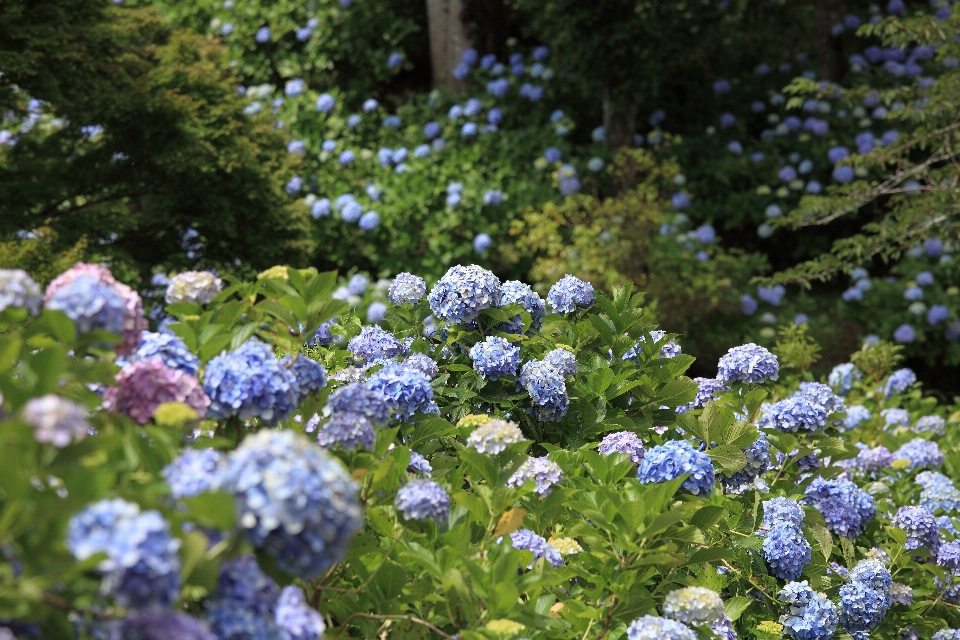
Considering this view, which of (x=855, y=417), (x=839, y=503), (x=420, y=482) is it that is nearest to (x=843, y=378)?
(x=855, y=417)

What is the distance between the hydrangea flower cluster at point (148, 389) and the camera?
1.33 meters

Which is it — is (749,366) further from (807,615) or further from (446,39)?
(446,39)

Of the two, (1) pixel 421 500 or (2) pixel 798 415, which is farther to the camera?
(2) pixel 798 415

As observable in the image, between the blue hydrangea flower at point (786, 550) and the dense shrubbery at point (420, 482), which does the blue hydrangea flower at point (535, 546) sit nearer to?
the dense shrubbery at point (420, 482)

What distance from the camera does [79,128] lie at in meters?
5.08

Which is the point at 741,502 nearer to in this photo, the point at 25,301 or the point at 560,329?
the point at 560,329

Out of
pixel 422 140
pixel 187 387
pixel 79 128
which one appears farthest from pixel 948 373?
pixel 187 387

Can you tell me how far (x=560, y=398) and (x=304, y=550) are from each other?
1.16 meters

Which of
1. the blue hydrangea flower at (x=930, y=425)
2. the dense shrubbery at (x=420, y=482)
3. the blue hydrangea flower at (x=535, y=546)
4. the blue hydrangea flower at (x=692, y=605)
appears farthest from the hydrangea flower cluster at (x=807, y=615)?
the blue hydrangea flower at (x=930, y=425)

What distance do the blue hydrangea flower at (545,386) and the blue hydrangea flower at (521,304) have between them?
231 millimetres

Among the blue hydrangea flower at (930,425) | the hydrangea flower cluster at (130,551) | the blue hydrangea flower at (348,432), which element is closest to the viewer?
the hydrangea flower cluster at (130,551)

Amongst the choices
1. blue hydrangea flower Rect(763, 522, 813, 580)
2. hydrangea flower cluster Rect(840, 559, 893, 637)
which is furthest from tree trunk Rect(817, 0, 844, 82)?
blue hydrangea flower Rect(763, 522, 813, 580)

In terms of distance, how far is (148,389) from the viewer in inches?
52.2

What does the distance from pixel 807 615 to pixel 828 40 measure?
680cm
